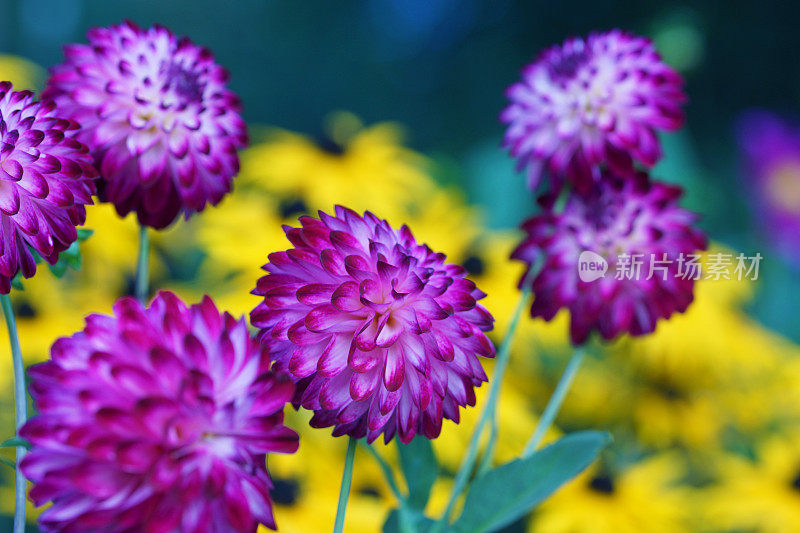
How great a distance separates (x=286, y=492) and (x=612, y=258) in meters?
0.30

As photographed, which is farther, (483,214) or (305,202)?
(483,214)

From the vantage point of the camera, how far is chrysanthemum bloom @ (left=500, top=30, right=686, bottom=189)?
1.03 feet

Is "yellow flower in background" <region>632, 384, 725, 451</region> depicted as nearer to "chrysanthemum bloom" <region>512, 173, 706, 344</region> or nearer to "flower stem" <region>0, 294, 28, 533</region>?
"chrysanthemum bloom" <region>512, 173, 706, 344</region>

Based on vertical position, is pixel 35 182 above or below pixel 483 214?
below

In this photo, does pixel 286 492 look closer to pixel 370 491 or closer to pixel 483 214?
pixel 370 491

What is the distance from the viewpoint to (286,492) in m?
0.51

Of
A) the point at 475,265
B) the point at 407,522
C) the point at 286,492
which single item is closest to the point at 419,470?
the point at 407,522

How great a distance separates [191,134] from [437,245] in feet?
1.15

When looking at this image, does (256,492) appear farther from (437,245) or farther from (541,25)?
(541,25)

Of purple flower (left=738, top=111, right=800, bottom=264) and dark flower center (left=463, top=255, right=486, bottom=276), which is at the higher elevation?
purple flower (left=738, top=111, right=800, bottom=264)

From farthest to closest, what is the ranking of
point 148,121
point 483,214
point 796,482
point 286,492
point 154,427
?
point 483,214, point 796,482, point 286,492, point 148,121, point 154,427

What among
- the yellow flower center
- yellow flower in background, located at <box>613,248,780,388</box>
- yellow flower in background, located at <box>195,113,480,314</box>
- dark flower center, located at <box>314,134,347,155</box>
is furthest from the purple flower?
dark flower center, located at <box>314,134,347,155</box>

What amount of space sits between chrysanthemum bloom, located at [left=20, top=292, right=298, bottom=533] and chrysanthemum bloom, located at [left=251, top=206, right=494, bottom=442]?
22 millimetres

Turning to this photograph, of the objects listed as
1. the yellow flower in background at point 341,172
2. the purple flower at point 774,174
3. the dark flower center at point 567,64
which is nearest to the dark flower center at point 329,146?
the yellow flower in background at point 341,172
